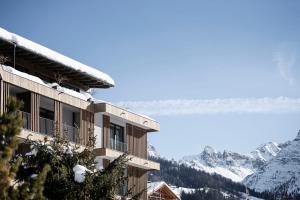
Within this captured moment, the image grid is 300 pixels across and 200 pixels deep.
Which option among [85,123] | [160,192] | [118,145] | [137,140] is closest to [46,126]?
[85,123]

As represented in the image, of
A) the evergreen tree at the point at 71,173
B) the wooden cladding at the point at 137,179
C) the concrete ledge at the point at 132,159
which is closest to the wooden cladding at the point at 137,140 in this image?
the concrete ledge at the point at 132,159

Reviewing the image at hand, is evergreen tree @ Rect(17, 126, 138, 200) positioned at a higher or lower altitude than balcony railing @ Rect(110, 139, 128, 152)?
lower

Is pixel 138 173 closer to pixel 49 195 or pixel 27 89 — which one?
pixel 27 89

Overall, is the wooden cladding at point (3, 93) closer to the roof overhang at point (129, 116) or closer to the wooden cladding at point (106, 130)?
the roof overhang at point (129, 116)

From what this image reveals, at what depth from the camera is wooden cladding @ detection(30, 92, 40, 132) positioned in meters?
33.8

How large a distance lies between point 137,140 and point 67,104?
719cm

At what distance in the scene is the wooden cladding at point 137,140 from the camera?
4175 cm

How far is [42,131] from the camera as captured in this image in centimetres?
3494

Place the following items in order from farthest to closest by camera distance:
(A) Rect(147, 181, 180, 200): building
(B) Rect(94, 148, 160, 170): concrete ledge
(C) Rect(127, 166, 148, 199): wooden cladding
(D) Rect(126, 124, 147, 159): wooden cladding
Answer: (A) Rect(147, 181, 180, 200): building → (D) Rect(126, 124, 147, 159): wooden cladding → (C) Rect(127, 166, 148, 199): wooden cladding → (B) Rect(94, 148, 160, 170): concrete ledge

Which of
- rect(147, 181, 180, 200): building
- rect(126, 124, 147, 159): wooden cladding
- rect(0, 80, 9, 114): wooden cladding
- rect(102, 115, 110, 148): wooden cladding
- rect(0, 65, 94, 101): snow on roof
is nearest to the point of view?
rect(0, 80, 9, 114): wooden cladding

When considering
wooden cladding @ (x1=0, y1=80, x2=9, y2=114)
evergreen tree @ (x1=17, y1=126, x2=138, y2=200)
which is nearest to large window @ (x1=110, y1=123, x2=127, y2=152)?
wooden cladding @ (x1=0, y1=80, x2=9, y2=114)

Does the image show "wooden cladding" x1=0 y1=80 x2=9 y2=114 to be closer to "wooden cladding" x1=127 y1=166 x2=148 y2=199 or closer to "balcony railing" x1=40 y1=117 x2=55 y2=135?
"balcony railing" x1=40 y1=117 x2=55 y2=135

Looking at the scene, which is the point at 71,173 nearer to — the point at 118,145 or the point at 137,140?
the point at 118,145

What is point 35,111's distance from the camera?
3403 centimetres
